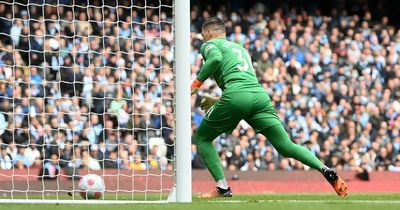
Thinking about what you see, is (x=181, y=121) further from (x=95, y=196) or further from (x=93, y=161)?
(x=93, y=161)

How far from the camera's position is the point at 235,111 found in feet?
34.2

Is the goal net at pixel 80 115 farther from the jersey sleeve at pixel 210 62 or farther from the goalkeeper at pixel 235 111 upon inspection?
the jersey sleeve at pixel 210 62

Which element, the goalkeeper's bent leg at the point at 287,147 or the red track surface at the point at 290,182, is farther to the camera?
the red track surface at the point at 290,182

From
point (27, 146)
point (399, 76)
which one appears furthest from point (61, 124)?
point (399, 76)

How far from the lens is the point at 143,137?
57.7 feet

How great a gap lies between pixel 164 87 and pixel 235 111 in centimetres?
846

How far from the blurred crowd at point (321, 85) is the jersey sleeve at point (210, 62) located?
8.68 metres

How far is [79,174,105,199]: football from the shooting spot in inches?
434

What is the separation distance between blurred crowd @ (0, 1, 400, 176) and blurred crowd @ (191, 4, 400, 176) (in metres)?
0.02

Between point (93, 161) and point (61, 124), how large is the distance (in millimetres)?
1036

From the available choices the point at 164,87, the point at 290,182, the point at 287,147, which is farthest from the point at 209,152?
the point at 290,182

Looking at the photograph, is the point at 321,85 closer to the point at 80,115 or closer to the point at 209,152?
the point at 80,115

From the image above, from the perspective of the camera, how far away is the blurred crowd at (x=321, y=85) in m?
19.9

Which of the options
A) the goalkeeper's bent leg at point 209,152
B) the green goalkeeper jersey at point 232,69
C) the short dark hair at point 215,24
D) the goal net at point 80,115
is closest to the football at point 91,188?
the goalkeeper's bent leg at point 209,152
